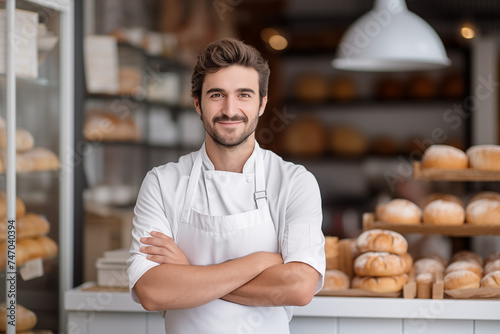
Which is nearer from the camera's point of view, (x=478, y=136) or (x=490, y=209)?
(x=490, y=209)

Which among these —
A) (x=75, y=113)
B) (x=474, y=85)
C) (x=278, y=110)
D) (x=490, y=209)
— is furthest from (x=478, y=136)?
(x=75, y=113)

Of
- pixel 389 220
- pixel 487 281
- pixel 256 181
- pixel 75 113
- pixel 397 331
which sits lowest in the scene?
pixel 397 331

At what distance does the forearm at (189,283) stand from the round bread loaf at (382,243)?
2.51 feet

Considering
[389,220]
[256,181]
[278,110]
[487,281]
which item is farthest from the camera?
[278,110]

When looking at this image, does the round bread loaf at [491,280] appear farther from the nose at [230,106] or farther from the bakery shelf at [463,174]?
the nose at [230,106]

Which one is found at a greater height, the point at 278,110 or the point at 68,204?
the point at 278,110

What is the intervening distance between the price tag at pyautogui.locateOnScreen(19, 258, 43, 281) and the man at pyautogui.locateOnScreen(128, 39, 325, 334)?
105 centimetres

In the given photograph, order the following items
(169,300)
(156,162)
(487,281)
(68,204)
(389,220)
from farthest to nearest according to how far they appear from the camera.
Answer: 1. (156,162)
2. (68,204)
3. (389,220)
4. (487,281)
5. (169,300)

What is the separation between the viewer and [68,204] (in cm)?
286

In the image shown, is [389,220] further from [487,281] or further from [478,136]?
[478,136]

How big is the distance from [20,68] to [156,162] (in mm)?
2463

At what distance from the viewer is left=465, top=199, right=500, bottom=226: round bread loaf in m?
2.33

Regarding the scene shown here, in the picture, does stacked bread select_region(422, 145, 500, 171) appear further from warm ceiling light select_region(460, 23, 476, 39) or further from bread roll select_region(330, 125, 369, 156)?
warm ceiling light select_region(460, 23, 476, 39)

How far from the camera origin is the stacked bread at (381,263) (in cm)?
225
